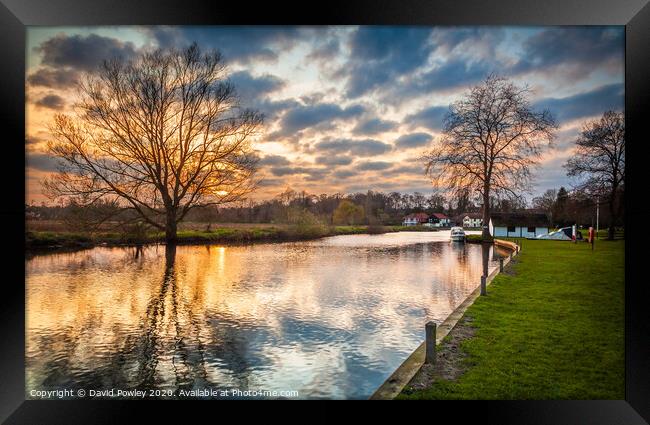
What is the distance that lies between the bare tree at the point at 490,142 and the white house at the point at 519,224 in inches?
9.3

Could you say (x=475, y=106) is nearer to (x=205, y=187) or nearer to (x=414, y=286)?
(x=414, y=286)

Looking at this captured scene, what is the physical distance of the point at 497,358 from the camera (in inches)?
140

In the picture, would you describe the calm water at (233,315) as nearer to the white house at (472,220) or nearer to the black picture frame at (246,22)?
the black picture frame at (246,22)

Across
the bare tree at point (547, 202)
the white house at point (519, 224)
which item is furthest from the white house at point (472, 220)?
the bare tree at point (547, 202)

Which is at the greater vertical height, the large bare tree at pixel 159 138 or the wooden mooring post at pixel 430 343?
the large bare tree at pixel 159 138

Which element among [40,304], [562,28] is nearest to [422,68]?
[562,28]

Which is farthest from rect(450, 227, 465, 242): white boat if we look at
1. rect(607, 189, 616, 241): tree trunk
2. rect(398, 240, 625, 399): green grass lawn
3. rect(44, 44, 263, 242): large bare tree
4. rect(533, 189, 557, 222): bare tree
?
rect(44, 44, 263, 242): large bare tree

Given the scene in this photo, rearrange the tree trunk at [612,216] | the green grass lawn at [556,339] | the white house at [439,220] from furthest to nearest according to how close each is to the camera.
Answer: the white house at [439,220], the tree trunk at [612,216], the green grass lawn at [556,339]

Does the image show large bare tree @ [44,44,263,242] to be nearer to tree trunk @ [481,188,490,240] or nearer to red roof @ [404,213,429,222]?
red roof @ [404,213,429,222]

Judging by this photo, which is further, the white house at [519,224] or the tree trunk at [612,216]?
the white house at [519,224]

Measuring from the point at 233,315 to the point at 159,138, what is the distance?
123 inches

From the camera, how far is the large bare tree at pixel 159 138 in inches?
189

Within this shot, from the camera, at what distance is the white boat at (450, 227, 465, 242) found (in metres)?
6.30
